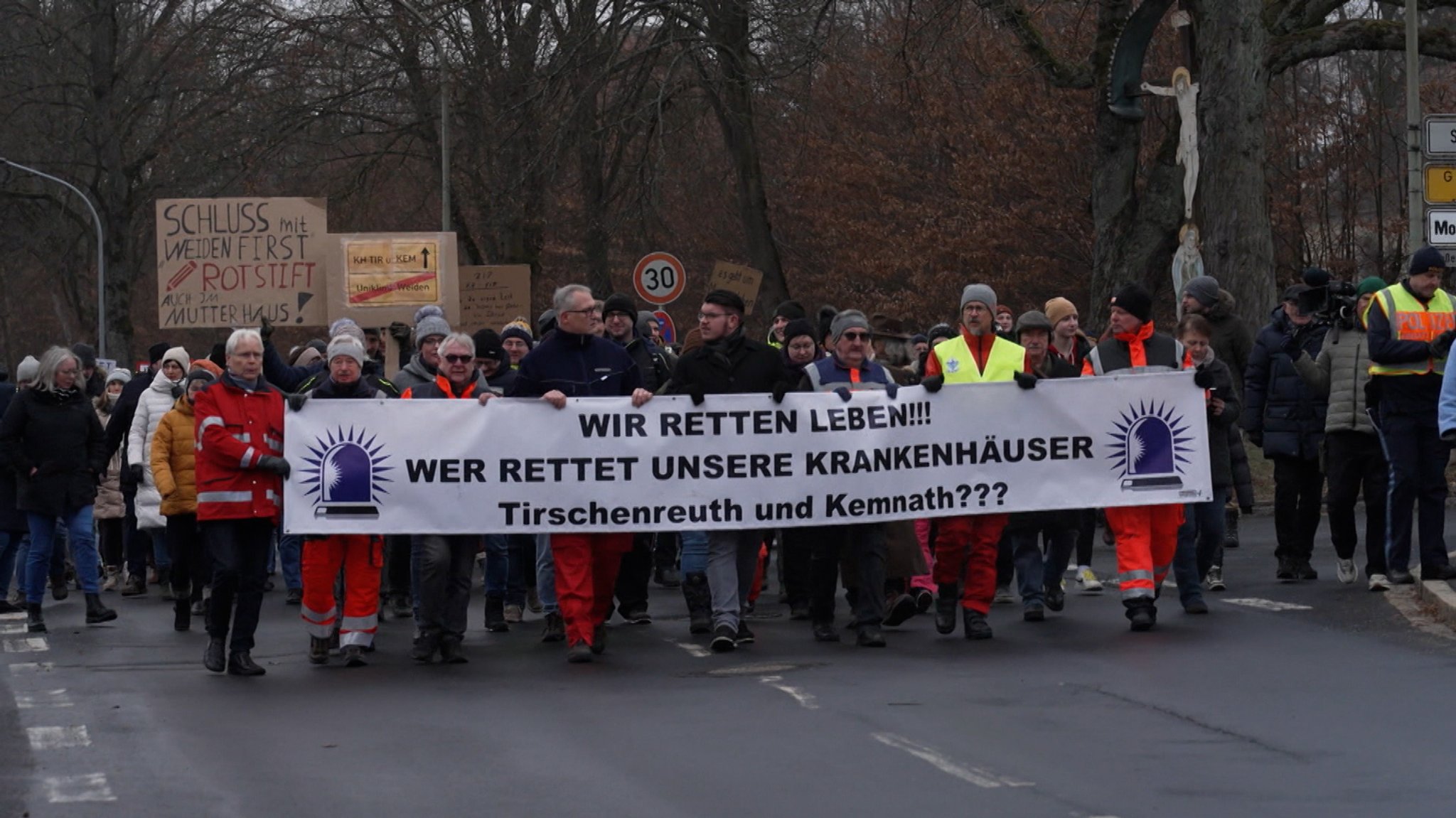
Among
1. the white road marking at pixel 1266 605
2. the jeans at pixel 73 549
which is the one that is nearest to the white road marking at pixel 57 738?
the jeans at pixel 73 549

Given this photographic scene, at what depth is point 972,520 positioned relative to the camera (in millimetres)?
12047

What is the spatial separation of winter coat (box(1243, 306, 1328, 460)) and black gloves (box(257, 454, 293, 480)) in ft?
20.5

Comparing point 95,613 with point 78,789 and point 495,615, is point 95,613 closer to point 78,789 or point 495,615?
point 495,615

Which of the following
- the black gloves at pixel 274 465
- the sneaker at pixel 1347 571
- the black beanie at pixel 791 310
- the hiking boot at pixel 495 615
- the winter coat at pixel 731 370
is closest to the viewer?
the black gloves at pixel 274 465

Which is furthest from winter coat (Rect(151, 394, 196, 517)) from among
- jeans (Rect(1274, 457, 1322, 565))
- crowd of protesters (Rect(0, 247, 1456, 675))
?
jeans (Rect(1274, 457, 1322, 565))

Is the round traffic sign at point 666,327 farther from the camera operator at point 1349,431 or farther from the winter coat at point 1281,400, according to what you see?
the camera operator at point 1349,431

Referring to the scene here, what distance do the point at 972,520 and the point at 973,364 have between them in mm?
944

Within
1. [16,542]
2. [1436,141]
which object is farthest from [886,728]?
[1436,141]

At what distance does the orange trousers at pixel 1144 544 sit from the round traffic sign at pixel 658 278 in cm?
1283

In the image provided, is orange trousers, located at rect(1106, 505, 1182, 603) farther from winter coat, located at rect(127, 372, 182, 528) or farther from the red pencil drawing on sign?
the red pencil drawing on sign

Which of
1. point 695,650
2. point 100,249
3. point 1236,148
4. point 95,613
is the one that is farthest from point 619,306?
point 100,249

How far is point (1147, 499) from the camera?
12094mm

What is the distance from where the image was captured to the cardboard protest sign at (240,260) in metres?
24.3

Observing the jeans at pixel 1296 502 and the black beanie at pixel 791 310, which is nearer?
the jeans at pixel 1296 502
